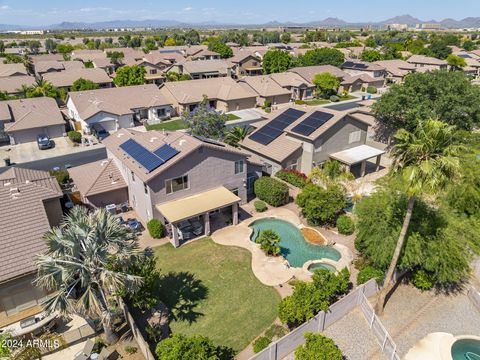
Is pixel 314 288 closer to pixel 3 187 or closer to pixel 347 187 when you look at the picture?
pixel 347 187

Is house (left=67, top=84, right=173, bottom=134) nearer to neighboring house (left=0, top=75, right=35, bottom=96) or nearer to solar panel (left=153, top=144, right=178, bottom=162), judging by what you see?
neighboring house (left=0, top=75, right=35, bottom=96)

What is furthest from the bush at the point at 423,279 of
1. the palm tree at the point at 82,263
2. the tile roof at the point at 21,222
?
the tile roof at the point at 21,222

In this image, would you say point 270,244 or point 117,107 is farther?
point 117,107

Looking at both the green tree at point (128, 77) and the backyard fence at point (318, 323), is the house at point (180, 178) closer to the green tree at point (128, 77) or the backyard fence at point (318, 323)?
the backyard fence at point (318, 323)


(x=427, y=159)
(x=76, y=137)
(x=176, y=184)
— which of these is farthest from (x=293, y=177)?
(x=76, y=137)

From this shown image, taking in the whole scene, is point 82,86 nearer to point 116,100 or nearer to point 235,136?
point 116,100

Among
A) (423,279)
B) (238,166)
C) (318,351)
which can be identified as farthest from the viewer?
(238,166)
